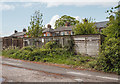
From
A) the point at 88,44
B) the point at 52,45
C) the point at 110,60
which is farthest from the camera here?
the point at 52,45

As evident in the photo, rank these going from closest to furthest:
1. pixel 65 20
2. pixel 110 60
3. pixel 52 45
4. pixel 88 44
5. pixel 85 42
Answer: pixel 110 60
pixel 88 44
pixel 85 42
pixel 52 45
pixel 65 20

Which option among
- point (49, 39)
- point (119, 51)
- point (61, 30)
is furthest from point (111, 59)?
point (61, 30)

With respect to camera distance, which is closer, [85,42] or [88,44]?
[88,44]

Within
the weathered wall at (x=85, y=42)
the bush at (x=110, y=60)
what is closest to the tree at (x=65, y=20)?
the weathered wall at (x=85, y=42)

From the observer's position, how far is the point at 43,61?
10.6 meters

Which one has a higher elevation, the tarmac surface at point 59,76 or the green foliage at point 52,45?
the green foliage at point 52,45

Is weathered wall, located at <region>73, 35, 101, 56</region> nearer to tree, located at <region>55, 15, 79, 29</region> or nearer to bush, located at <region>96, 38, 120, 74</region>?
bush, located at <region>96, 38, 120, 74</region>

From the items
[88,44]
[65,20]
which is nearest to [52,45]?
[88,44]

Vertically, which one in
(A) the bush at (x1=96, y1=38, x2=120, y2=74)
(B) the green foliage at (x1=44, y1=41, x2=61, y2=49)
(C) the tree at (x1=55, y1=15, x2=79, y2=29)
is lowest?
(A) the bush at (x1=96, y1=38, x2=120, y2=74)

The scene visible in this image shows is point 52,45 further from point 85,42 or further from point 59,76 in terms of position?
point 59,76

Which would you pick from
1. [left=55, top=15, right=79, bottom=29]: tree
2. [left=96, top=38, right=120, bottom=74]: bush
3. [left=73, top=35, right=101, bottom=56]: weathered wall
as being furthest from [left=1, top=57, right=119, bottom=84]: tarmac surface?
[left=55, top=15, right=79, bottom=29]: tree

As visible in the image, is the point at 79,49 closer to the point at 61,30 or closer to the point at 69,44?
the point at 69,44

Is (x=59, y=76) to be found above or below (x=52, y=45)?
below

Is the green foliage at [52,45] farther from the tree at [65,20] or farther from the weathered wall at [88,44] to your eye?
the tree at [65,20]
